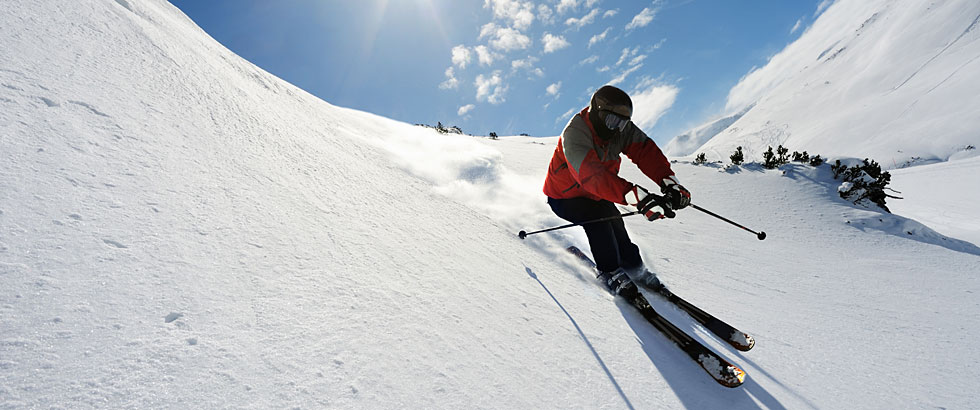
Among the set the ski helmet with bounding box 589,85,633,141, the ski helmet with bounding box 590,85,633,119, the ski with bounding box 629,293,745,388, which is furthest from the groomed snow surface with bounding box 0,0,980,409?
the ski helmet with bounding box 590,85,633,119

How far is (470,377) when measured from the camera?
1.37m

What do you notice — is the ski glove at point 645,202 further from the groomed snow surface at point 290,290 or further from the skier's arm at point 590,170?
the groomed snow surface at point 290,290

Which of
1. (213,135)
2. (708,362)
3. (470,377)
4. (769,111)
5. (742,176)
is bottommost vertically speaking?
(470,377)

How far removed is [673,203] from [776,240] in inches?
196

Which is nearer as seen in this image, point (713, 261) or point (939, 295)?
point (939, 295)

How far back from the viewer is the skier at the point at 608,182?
2998 mm

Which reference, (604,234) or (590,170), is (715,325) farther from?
(590,170)

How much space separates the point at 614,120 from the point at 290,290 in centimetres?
299

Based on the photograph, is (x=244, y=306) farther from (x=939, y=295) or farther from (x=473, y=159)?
(x=939, y=295)

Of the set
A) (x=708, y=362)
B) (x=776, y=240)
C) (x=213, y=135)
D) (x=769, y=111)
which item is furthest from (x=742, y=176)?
(x=769, y=111)

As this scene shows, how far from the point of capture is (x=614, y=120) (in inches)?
129

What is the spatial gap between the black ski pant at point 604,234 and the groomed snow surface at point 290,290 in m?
0.31

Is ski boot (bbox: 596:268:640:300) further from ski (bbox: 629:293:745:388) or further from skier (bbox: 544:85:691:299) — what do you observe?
ski (bbox: 629:293:745:388)

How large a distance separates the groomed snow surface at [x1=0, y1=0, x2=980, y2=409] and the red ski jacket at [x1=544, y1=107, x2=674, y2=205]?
2.38 feet
